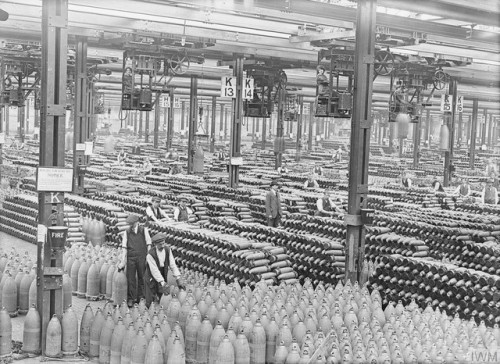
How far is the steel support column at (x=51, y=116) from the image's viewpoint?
8.82m

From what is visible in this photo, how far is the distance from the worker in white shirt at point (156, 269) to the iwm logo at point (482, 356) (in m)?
4.52

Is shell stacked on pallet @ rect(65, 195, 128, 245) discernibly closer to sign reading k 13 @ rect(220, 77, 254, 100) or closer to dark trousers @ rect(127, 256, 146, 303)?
dark trousers @ rect(127, 256, 146, 303)

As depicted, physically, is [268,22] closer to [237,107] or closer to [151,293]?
[237,107]

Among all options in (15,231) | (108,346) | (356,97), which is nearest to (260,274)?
(356,97)

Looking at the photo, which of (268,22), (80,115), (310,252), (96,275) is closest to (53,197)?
(96,275)

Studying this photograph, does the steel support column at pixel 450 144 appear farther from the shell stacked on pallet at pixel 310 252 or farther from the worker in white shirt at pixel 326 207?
the shell stacked on pallet at pixel 310 252

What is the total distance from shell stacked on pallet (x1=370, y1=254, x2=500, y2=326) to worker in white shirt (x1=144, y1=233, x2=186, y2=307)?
3.10 m

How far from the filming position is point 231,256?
1221cm

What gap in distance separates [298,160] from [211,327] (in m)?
33.8

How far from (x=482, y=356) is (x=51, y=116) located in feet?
17.9

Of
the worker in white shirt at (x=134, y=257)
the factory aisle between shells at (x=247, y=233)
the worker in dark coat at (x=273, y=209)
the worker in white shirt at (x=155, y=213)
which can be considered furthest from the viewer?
the worker in dark coat at (x=273, y=209)

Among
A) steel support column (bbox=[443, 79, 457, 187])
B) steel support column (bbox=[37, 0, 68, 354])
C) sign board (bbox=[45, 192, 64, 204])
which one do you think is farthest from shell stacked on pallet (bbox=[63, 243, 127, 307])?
steel support column (bbox=[443, 79, 457, 187])

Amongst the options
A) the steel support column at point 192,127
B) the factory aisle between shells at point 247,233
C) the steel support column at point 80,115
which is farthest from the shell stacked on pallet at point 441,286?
the steel support column at point 192,127

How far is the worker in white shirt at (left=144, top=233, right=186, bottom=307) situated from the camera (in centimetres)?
1065
